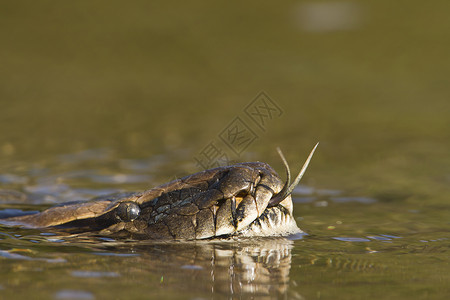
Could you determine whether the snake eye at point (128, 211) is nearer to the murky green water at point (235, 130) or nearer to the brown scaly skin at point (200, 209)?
the brown scaly skin at point (200, 209)

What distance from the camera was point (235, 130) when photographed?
1344cm

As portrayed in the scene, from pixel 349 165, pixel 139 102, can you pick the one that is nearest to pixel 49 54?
pixel 139 102

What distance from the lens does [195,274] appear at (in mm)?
5039

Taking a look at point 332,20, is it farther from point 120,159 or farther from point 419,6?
point 120,159

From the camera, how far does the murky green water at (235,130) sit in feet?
16.8

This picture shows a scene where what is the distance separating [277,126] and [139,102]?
12.7 ft

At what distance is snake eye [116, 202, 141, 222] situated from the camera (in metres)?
5.89

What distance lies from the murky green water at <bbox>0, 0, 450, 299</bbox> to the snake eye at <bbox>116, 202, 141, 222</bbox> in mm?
281

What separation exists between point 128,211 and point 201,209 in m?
0.66

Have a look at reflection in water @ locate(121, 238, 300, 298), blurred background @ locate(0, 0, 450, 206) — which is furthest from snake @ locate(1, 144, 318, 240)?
blurred background @ locate(0, 0, 450, 206)

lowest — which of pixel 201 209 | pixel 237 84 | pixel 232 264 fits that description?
pixel 232 264

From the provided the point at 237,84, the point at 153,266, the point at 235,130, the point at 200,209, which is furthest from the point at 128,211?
the point at 237,84

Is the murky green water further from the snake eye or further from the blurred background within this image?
the snake eye

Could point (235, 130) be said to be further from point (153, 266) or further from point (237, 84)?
point (153, 266)
